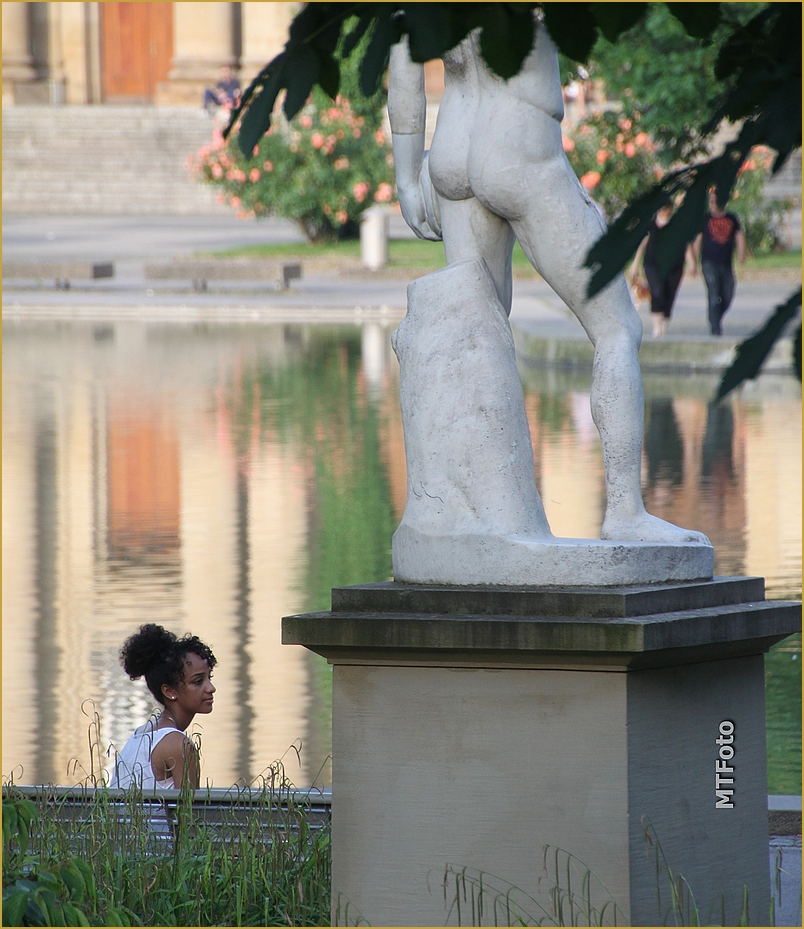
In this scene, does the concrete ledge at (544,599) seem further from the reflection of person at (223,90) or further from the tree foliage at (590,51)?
the reflection of person at (223,90)

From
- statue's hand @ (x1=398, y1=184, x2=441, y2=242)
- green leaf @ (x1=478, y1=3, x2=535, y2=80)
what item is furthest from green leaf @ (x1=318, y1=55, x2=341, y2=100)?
statue's hand @ (x1=398, y1=184, x2=441, y2=242)

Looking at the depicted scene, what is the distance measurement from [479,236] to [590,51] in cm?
207

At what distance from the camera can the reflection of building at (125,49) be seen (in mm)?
57812

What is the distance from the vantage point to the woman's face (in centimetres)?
619

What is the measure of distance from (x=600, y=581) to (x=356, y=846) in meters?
0.94

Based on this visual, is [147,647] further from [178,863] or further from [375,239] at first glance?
[375,239]

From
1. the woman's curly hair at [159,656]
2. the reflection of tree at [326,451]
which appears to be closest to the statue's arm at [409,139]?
the woman's curly hair at [159,656]

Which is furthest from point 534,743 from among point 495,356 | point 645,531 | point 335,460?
point 335,460

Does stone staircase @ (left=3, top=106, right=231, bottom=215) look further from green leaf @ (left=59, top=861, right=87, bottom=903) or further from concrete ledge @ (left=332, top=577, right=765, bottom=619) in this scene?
green leaf @ (left=59, top=861, right=87, bottom=903)

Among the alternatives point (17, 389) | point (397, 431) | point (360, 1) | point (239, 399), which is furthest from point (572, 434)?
point (360, 1)

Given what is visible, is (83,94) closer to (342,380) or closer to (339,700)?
(342,380)

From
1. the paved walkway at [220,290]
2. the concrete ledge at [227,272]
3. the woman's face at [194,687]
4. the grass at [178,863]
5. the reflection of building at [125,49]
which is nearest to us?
the grass at [178,863]

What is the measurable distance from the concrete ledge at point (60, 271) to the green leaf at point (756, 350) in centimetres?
3455

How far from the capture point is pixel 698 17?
335 cm
